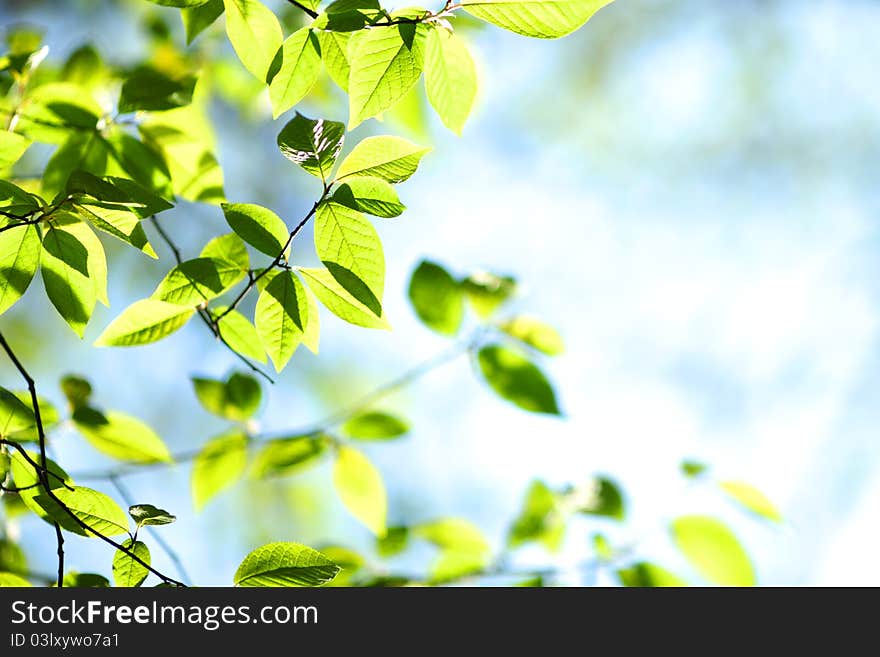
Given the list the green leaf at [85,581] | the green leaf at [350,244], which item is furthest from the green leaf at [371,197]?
the green leaf at [85,581]

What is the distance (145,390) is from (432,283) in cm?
260

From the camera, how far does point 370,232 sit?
16.4 inches

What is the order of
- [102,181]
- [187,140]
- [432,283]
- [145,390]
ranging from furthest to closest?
[145,390], [432,283], [187,140], [102,181]

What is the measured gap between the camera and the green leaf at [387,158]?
1.36 ft

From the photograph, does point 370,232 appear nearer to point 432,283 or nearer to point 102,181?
point 102,181

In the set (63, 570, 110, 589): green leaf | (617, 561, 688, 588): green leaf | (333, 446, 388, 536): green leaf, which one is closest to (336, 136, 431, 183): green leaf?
(63, 570, 110, 589): green leaf

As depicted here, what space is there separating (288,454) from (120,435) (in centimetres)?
22

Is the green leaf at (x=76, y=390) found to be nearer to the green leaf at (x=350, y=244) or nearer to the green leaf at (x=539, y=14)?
the green leaf at (x=350, y=244)

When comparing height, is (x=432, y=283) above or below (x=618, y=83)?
below

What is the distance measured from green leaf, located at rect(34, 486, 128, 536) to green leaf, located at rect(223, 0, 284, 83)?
29cm

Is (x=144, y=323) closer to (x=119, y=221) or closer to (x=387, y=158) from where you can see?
(x=119, y=221)

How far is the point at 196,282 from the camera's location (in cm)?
47
